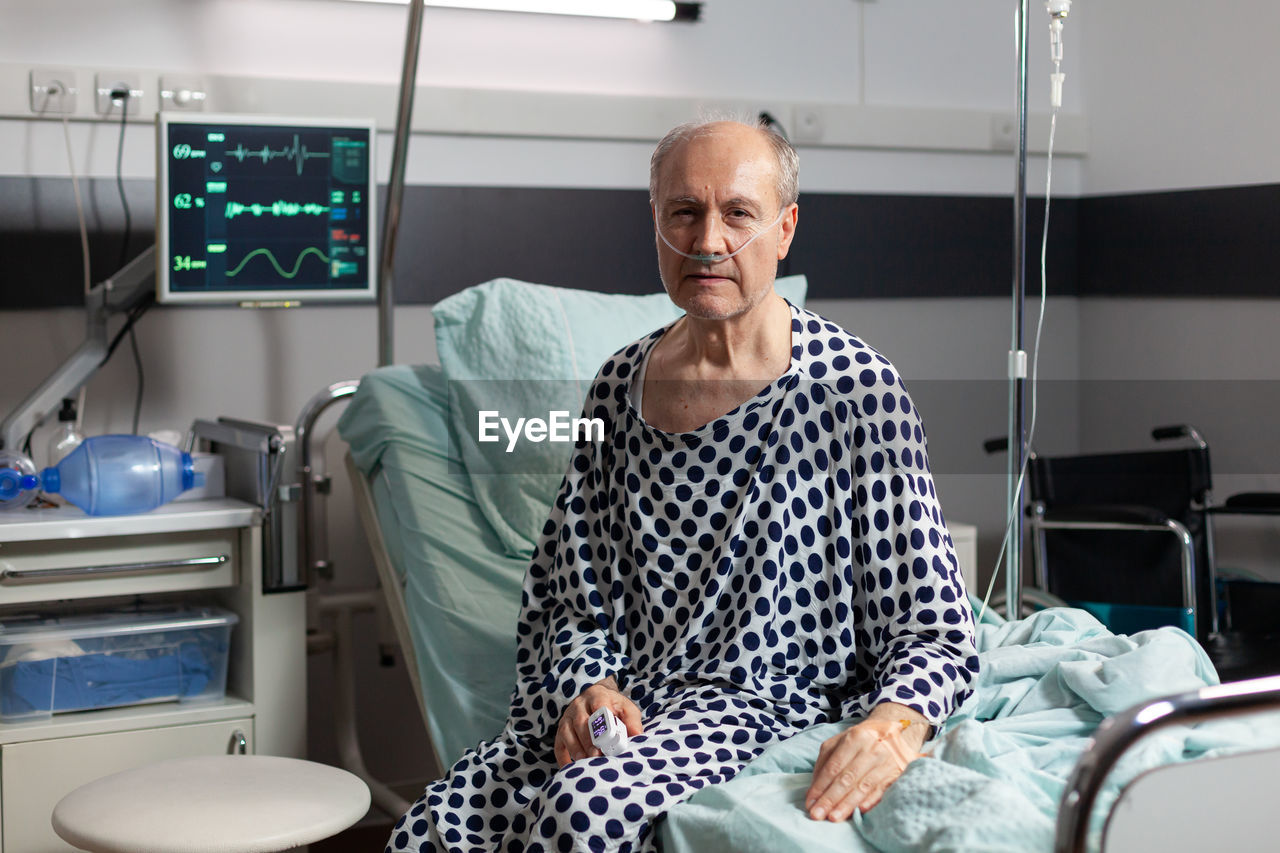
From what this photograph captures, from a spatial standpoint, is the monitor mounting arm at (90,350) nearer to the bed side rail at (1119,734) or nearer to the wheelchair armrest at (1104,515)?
the wheelchair armrest at (1104,515)

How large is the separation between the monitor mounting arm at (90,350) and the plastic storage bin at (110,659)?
40 centimetres

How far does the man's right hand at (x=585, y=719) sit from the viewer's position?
1.61 m

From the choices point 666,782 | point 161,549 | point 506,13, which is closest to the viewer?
point 666,782

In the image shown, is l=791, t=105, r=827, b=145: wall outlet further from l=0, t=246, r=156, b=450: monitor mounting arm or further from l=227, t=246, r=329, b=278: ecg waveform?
l=0, t=246, r=156, b=450: monitor mounting arm

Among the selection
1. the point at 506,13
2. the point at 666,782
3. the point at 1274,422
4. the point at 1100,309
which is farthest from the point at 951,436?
the point at 666,782

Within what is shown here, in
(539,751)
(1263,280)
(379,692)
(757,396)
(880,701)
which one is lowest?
(379,692)

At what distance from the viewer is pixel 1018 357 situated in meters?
2.11

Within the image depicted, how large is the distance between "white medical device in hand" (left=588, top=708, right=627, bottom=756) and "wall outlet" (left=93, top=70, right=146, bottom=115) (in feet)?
5.88

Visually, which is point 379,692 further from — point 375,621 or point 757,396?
point 757,396

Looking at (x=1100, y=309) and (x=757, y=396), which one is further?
(x=1100, y=309)

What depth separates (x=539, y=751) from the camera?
1738 mm

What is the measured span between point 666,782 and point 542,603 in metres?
0.44

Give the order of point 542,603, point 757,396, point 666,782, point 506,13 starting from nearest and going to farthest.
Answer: point 666,782 → point 757,396 → point 542,603 → point 506,13

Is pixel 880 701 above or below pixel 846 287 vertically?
below
